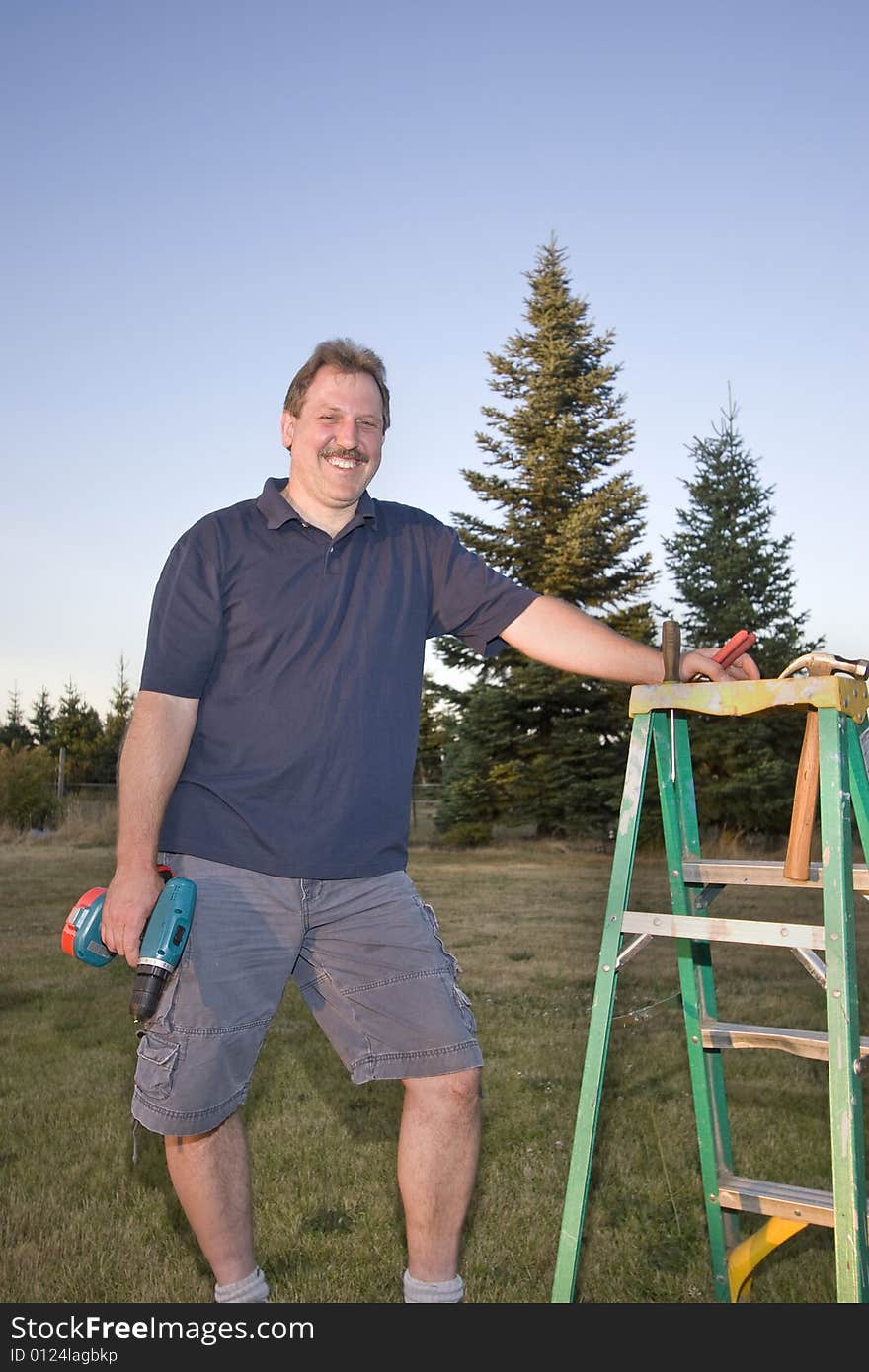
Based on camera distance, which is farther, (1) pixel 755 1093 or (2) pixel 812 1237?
(1) pixel 755 1093

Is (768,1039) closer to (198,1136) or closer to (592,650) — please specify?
(592,650)

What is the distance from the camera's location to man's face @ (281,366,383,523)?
296cm

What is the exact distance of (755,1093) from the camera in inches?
211

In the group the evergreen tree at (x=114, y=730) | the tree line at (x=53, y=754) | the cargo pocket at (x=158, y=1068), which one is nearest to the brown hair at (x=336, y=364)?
the cargo pocket at (x=158, y=1068)

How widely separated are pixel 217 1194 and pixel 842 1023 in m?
1.47

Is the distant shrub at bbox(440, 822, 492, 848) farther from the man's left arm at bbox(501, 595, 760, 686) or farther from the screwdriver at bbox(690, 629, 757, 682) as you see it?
the screwdriver at bbox(690, 629, 757, 682)

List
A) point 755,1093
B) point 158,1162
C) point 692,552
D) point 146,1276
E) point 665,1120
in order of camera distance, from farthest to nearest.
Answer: point 692,552
point 755,1093
point 665,1120
point 158,1162
point 146,1276

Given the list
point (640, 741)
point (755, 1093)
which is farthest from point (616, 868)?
point (755, 1093)

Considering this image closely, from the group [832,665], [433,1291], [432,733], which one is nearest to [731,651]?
[832,665]

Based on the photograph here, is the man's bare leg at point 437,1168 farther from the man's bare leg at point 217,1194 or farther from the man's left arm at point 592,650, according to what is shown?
the man's left arm at point 592,650

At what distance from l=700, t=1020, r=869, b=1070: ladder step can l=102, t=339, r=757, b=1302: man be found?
648 millimetres

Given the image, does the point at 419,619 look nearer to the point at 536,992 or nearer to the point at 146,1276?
the point at 146,1276

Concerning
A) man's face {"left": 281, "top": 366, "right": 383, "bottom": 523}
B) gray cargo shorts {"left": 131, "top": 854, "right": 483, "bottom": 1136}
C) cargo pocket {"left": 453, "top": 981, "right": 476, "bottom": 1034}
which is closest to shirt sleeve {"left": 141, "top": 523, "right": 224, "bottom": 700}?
man's face {"left": 281, "top": 366, "right": 383, "bottom": 523}

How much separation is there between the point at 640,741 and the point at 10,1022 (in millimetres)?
5351
